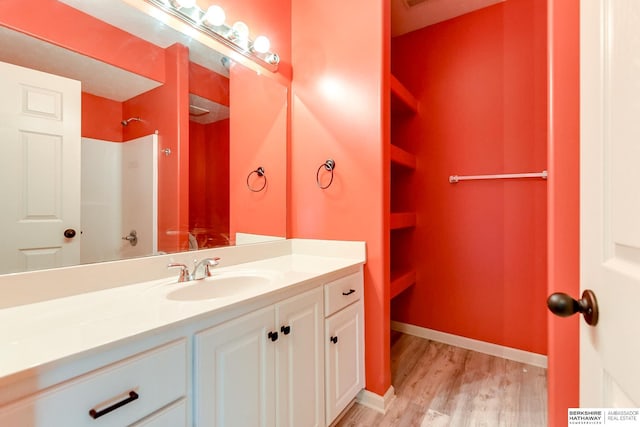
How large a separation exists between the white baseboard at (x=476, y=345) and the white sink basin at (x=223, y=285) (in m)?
1.66

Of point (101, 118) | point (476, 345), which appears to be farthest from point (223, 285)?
point (476, 345)

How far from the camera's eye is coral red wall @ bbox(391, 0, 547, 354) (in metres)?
1.94

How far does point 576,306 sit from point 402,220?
160 centimetres

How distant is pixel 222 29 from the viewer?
1.50 m

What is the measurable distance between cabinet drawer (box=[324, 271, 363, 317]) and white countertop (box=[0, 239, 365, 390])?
0.42 ft

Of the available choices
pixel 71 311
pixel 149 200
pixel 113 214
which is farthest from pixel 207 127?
pixel 71 311

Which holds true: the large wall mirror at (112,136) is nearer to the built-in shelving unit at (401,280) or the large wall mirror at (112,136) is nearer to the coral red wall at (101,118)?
the coral red wall at (101,118)

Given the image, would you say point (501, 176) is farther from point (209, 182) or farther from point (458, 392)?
point (209, 182)

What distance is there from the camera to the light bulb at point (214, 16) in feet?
4.58

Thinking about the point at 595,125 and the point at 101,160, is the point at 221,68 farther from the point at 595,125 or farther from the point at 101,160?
the point at 595,125

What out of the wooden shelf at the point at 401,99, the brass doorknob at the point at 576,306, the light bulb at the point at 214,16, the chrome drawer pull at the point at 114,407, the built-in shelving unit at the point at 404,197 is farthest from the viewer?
the built-in shelving unit at the point at 404,197

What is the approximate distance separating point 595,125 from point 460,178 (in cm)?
178

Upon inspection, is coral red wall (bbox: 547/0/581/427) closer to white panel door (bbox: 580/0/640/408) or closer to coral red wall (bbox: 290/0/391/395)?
white panel door (bbox: 580/0/640/408)

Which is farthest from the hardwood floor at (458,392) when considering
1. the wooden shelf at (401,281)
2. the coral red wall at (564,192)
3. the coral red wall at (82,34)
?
the coral red wall at (82,34)
